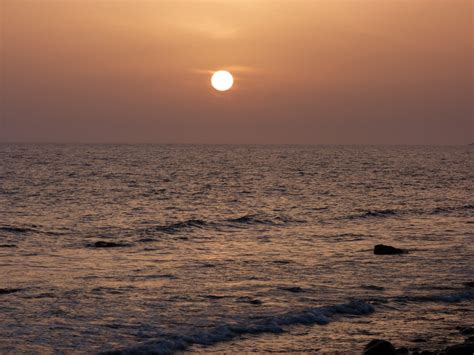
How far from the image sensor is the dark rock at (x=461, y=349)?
14703 mm

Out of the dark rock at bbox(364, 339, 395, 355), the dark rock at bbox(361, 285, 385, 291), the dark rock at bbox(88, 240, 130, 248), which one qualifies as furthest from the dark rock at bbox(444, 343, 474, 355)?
the dark rock at bbox(88, 240, 130, 248)

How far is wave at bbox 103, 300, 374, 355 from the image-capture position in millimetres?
16219

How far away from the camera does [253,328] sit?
17.9 meters

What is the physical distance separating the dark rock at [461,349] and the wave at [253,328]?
4395 millimetres

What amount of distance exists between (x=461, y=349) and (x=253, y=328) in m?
5.42

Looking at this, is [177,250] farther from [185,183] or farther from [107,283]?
[185,183]

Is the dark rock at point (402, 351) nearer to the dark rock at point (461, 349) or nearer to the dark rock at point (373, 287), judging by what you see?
the dark rock at point (461, 349)

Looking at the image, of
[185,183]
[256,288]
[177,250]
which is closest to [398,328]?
[256,288]

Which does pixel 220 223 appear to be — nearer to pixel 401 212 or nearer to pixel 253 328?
pixel 401 212

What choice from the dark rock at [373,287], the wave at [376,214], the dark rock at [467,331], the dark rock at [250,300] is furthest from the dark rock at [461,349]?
the wave at [376,214]

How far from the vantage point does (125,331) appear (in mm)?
17469

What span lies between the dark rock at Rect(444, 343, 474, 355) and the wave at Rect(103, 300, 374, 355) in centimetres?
439

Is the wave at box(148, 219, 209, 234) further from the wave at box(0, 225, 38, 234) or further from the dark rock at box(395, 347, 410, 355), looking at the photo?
the dark rock at box(395, 347, 410, 355)

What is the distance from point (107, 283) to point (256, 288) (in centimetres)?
511
